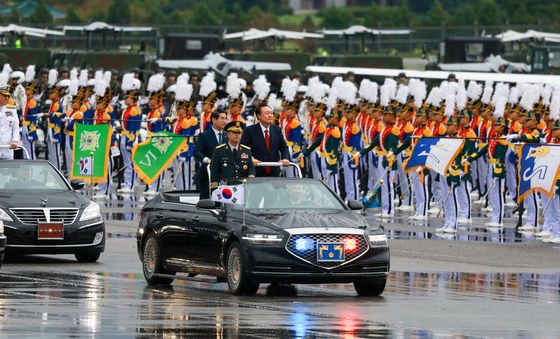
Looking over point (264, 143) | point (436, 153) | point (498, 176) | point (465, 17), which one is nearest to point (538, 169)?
point (436, 153)

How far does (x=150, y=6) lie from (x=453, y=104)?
292 feet

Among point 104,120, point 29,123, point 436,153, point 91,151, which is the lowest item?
point 29,123

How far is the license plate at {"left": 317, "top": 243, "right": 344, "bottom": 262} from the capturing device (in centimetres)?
1708

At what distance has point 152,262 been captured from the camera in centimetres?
1895

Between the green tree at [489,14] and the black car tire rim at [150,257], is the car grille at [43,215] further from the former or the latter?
the green tree at [489,14]

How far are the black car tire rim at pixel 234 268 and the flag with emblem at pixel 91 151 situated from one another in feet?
46.5

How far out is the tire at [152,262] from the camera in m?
18.8

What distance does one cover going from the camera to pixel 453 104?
30.8 meters

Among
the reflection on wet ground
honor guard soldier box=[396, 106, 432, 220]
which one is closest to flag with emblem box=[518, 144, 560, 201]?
honor guard soldier box=[396, 106, 432, 220]

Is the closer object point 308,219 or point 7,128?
point 308,219

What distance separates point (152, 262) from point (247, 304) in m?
2.67

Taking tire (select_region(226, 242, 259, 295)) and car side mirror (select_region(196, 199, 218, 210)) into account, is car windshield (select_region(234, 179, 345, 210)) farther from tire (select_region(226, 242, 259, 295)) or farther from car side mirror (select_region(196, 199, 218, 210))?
tire (select_region(226, 242, 259, 295))

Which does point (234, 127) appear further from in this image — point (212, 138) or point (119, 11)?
point (119, 11)

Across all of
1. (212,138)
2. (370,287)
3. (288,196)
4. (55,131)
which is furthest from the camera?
(55,131)
